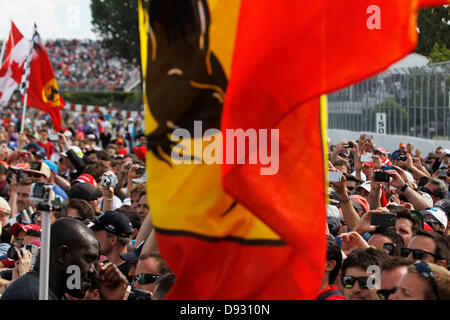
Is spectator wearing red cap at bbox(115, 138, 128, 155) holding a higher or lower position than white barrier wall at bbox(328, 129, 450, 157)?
higher

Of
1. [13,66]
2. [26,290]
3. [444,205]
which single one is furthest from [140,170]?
[13,66]

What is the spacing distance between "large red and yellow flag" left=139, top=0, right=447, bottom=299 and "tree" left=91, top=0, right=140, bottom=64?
52.6 meters

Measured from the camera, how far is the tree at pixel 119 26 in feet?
185

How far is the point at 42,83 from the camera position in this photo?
17094mm

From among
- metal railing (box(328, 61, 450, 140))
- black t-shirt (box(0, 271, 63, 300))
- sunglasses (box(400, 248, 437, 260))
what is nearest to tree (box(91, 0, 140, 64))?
metal railing (box(328, 61, 450, 140))

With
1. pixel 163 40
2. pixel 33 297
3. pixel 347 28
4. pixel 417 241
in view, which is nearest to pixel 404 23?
pixel 347 28

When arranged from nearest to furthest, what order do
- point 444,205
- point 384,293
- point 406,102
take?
point 384,293, point 444,205, point 406,102

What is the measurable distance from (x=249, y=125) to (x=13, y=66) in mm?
16246

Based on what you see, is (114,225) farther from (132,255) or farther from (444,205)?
(444,205)

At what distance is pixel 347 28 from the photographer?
9.09 ft

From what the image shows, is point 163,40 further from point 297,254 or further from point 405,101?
point 405,101

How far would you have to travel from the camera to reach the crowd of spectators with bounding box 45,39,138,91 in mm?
75312

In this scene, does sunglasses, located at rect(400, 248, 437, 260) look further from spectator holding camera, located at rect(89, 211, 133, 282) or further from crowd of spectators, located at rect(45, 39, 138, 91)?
crowd of spectators, located at rect(45, 39, 138, 91)

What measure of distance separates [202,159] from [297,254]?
1.79 ft
